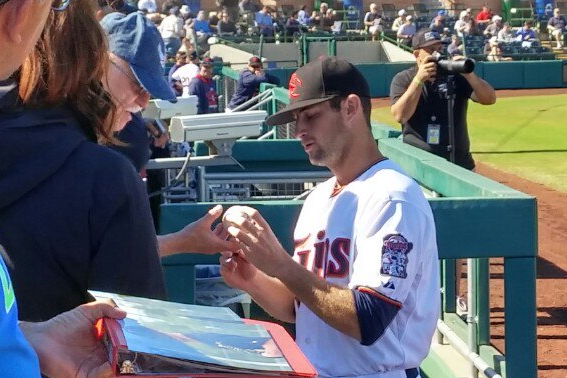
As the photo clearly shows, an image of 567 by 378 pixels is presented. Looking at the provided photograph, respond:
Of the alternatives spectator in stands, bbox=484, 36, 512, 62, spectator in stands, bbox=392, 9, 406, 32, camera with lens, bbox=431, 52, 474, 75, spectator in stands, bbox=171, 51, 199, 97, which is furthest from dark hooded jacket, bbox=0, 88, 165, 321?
spectator in stands, bbox=392, 9, 406, 32

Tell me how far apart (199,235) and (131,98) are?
48cm

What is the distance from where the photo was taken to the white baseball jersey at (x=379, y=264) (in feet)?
8.52

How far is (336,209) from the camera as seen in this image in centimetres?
282

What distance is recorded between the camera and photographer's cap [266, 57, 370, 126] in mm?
2961

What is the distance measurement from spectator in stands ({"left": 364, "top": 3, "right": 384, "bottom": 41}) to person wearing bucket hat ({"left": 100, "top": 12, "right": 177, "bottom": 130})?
111 feet

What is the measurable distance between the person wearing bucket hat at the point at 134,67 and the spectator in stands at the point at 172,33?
86.1 feet

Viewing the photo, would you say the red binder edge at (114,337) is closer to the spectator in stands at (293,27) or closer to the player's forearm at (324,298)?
the player's forearm at (324,298)

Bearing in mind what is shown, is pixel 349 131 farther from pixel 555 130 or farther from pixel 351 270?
pixel 555 130

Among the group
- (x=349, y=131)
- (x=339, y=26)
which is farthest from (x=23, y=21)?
(x=339, y=26)

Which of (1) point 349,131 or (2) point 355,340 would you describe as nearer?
(2) point 355,340

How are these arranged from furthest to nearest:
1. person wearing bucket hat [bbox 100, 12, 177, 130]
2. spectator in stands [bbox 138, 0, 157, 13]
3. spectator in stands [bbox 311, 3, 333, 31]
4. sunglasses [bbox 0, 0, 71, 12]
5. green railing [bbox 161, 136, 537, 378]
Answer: spectator in stands [bbox 311, 3, 333, 31] → spectator in stands [bbox 138, 0, 157, 13] → green railing [bbox 161, 136, 537, 378] → person wearing bucket hat [bbox 100, 12, 177, 130] → sunglasses [bbox 0, 0, 71, 12]

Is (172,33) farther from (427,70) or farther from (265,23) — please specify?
(427,70)

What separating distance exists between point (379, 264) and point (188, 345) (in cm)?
112

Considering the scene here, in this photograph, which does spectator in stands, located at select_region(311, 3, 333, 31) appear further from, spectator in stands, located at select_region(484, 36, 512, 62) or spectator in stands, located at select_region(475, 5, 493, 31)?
spectator in stands, located at select_region(484, 36, 512, 62)
